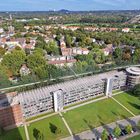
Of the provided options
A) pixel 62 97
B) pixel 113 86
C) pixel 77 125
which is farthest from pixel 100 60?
pixel 77 125

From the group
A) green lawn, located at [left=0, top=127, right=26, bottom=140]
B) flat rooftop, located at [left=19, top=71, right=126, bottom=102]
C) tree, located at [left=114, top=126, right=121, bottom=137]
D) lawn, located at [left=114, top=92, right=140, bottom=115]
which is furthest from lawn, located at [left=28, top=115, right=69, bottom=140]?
lawn, located at [left=114, top=92, right=140, bottom=115]

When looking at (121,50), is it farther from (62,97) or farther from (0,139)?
(0,139)

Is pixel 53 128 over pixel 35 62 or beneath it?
beneath

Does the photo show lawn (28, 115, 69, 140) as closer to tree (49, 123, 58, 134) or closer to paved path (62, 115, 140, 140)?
tree (49, 123, 58, 134)

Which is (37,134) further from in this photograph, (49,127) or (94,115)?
(94,115)

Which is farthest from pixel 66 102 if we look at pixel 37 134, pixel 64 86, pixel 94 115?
pixel 37 134

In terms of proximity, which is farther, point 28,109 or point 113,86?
point 113,86

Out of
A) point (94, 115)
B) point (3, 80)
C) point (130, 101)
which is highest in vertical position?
point (3, 80)
